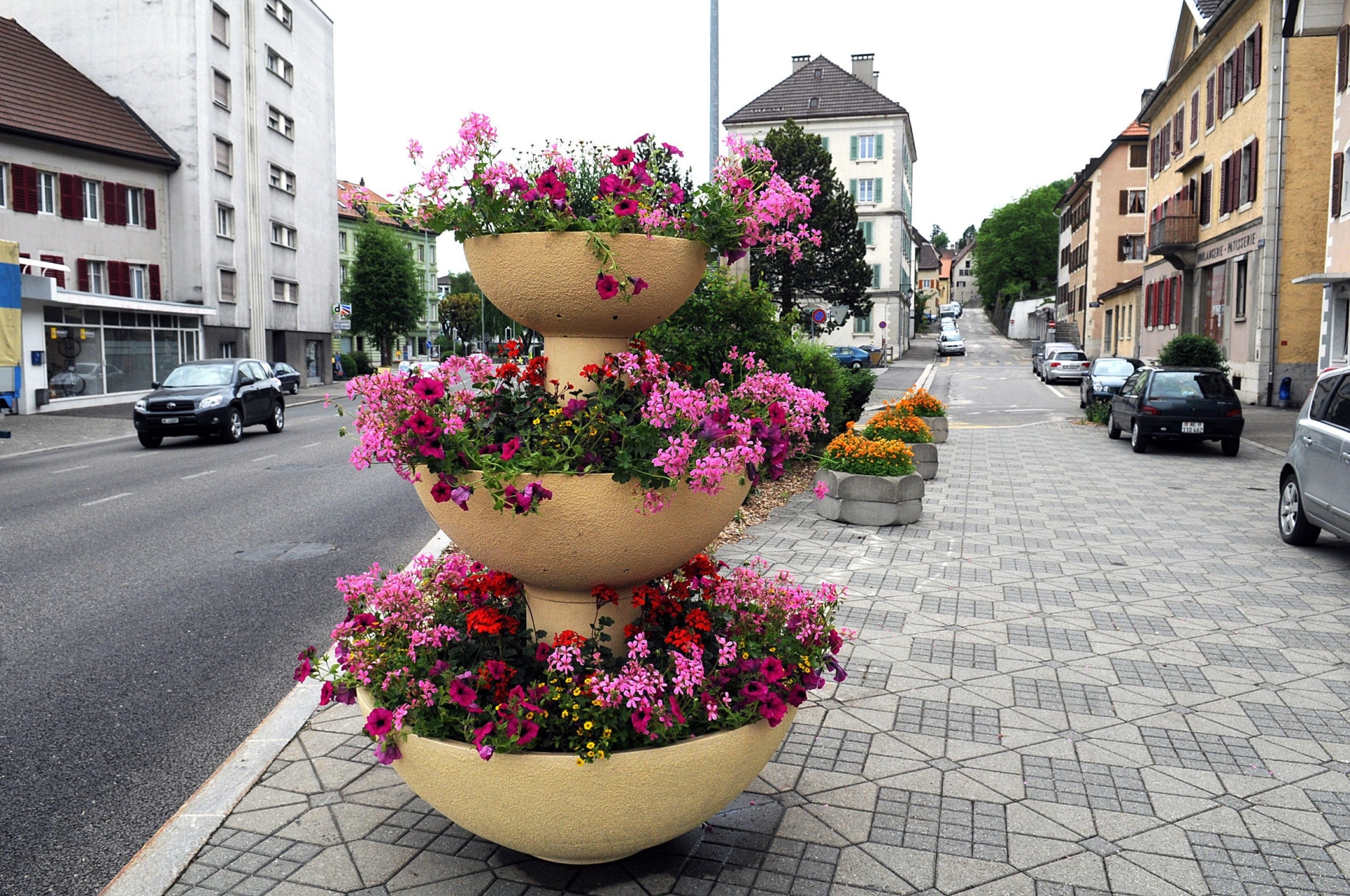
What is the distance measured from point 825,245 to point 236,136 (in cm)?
2517

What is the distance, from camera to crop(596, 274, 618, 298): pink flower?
326 cm

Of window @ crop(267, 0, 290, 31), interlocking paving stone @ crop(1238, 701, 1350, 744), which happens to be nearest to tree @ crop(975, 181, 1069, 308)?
window @ crop(267, 0, 290, 31)

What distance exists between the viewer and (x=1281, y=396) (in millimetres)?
27203

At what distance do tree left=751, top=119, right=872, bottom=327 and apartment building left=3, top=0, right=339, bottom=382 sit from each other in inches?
844

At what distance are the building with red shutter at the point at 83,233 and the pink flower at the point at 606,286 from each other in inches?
1113

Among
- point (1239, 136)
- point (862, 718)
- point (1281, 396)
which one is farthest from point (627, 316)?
point (1239, 136)

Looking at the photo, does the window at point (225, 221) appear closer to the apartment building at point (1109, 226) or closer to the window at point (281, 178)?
the window at point (281, 178)

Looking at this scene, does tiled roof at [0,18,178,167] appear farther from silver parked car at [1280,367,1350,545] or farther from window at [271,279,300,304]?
silver parked car at [1280,367,1350,545]

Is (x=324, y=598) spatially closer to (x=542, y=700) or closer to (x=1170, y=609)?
(x=542, y=700)

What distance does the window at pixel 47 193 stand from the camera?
1227 inches

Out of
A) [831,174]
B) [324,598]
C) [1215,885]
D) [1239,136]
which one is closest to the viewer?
[1215,885]

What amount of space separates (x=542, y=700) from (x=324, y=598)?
5098mm

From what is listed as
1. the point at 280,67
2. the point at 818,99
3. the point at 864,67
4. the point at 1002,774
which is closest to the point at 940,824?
the point at 1002,774

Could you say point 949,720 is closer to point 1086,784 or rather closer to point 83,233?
point 1086,784
